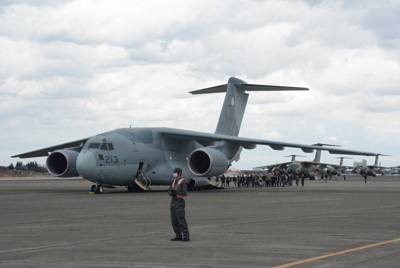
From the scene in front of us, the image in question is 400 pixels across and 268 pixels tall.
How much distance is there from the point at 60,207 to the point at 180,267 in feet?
49.9

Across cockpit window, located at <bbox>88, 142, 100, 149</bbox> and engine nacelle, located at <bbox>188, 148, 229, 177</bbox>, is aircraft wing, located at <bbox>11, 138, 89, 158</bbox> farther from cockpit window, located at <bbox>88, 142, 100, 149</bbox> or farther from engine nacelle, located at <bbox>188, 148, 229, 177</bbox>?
engine nacelle, located at <bbox>188, 148, 229, 177</bbox>

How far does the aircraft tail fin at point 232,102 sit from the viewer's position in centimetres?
4622

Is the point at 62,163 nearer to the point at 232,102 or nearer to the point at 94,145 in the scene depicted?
the point at 94,145

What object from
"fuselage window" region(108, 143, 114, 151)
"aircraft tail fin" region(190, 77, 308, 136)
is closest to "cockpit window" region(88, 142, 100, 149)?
"fuselage window" region(108, 143, 114, 151)

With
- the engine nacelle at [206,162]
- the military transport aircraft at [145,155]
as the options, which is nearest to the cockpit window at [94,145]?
the military transport aircraft at [145,155]

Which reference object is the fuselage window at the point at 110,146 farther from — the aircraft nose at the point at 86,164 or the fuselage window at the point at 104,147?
the aircraft nose at the point at 86,164

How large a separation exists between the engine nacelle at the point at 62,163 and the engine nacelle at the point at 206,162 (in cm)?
654

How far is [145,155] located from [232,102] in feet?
33.9

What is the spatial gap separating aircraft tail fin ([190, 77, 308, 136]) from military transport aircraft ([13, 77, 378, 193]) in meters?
2.37

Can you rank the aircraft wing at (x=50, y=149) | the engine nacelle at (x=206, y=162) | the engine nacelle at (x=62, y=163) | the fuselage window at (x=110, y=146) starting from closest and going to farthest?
the fuselage window at (x=110, y=146)
the engine nacelle at (x=206, y=162)
the engine nacelle at (x=62, y=163)
the aircraft wing at (x=50, y=149)

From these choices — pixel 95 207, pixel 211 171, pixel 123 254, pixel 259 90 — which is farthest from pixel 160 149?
pixel 123 254

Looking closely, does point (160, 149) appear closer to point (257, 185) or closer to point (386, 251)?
point (257, 185)

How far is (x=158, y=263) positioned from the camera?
10.5 meters

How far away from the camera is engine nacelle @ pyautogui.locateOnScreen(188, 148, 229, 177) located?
123ft
